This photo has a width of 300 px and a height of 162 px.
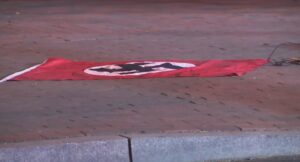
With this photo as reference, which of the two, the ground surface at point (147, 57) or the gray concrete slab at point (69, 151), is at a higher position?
the gray concrete slab at point (69, 151)

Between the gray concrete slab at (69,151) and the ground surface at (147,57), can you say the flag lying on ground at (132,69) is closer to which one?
the ground surface at (147,57)

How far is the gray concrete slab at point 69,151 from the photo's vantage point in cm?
663

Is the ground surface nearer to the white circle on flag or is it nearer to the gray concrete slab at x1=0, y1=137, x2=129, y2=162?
the gray concrete slab at x1=0, y1=137, x2=129, y2=162

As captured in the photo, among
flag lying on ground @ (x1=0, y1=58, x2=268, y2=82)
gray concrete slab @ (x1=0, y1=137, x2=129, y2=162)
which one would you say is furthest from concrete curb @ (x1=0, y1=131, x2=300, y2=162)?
flag lying on ground @ (x1=0, y1=58, x2=268, y2=82)

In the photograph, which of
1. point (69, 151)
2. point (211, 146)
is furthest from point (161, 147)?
point (69, 151)

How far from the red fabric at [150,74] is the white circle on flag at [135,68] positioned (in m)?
0.14

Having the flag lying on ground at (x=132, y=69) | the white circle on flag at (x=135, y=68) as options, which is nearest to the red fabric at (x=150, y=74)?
the flag lying on ground at (x=132, y=69)

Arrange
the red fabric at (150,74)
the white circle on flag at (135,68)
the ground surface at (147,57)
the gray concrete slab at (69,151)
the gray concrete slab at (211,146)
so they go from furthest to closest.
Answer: the white circle on flag at (135,68), the red fabric at (150,74), the ground surface at (147,57), the gray concrete slab at (211,146), the gray concrete slab at (69,151)

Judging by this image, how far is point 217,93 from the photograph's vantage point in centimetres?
879

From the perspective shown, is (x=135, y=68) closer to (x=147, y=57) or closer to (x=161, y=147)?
(x=147, y=57)

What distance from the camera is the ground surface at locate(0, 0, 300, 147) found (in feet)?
24.8

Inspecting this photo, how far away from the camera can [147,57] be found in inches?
447

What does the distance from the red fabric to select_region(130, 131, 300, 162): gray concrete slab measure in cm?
293

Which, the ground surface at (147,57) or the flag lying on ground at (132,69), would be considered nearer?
the ground surface at (147,57)
